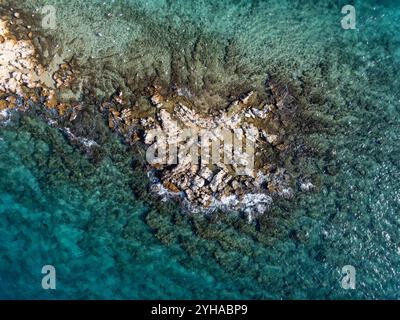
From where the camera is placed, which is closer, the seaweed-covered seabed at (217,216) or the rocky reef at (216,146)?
the seaweed-covered seabed at (217,216)

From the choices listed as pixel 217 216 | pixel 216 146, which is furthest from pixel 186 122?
pixel 217 216

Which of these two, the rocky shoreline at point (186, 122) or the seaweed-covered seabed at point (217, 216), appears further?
the rocky shoreline at point (186, 122)

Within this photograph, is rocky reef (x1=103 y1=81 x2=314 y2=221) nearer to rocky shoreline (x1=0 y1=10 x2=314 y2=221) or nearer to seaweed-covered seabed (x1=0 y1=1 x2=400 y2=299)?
rocky shoreline (x1=0 y1=10 x2=314 y2=221)

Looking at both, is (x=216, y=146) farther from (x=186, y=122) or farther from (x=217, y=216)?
(x=217, y=216)

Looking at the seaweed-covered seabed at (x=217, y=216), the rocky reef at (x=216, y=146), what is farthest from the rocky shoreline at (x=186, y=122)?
the seaweed-covered seabed at (x=217, y=216)

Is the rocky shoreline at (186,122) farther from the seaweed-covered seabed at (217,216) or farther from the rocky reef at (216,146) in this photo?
the seaweed-covered seabed at (217,216)

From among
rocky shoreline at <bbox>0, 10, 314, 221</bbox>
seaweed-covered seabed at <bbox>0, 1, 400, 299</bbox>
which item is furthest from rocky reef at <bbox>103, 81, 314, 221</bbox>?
seaweed-covered seabed at <bbox>0, 1, 400, 299</bbox>
